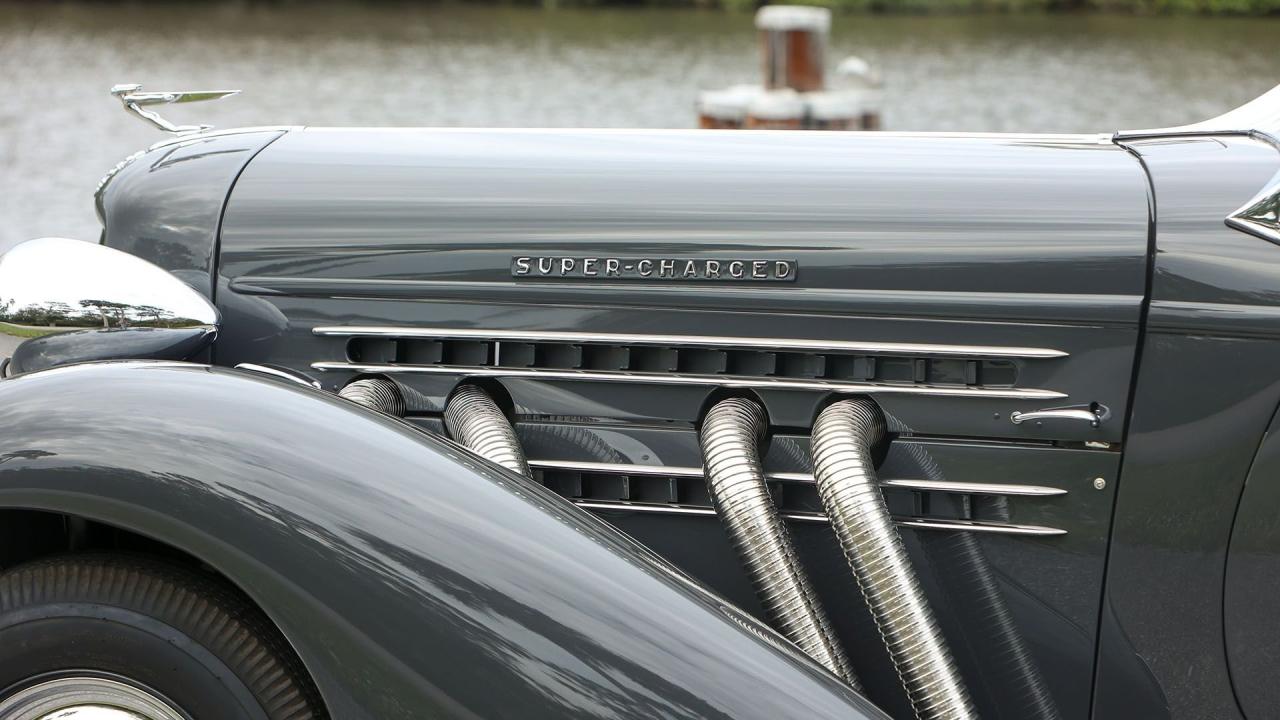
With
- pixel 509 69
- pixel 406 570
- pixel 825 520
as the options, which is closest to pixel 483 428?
pixel 406 570

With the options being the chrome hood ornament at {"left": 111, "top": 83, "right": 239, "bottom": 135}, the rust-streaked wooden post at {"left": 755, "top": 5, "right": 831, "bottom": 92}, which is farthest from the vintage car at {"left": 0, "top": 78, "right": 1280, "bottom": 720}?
the rust-streaked wooden post at {"left": 755, "top": 5, "right": 831, "bottom": 92}

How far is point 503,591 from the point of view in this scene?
65.5 inches

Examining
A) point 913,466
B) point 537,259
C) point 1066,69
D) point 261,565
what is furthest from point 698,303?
point 1066,69

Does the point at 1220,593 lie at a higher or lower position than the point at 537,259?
lower

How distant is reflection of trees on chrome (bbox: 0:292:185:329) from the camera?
81.1 inches

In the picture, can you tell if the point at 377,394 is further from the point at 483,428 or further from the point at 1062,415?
the point at 1062,415

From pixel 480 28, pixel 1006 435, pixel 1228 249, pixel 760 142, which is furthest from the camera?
pixel 480 28

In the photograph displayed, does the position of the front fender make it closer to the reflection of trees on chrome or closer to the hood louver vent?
the reflection of trees on chrome

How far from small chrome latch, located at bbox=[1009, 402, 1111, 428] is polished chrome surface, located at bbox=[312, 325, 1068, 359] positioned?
0.09 metres

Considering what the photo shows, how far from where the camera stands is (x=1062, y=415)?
6.59 feet

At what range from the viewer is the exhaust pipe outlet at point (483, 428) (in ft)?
6.80

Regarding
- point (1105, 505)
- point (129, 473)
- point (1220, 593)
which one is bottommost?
point (1220, 593)

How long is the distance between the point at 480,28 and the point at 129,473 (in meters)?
21.8

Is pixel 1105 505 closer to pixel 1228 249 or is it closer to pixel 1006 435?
pixel 1006 435
